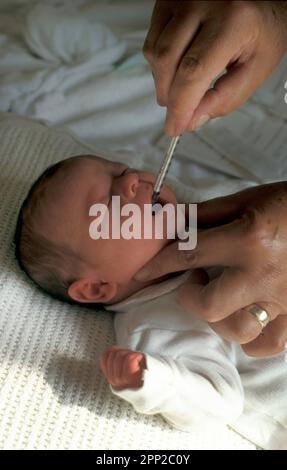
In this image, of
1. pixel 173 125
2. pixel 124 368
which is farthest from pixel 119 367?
pixel 173 125

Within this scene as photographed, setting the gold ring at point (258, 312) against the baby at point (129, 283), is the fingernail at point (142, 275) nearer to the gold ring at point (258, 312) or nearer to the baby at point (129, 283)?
the baby at point (129, 283)

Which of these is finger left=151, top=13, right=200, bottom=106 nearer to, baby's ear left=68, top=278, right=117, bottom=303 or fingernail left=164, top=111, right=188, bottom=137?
fingernail left=164, top=111, right=188, bottom=137

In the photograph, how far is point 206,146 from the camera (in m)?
1.38

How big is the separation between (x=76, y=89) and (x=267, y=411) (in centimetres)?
87

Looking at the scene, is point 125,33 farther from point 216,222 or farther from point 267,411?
point 267,411

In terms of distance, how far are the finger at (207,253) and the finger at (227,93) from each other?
169 millimetres

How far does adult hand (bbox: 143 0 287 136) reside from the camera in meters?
0.74

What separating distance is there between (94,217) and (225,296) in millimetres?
257

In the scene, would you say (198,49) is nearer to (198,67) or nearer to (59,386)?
(198,67)

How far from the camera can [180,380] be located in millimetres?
896

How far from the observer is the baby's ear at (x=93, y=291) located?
1.02 metres

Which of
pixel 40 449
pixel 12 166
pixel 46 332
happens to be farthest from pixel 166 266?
pixel 12 166

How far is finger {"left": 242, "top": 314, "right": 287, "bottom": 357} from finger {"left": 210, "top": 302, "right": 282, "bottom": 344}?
0.03 m

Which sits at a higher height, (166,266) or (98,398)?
(166,266)
